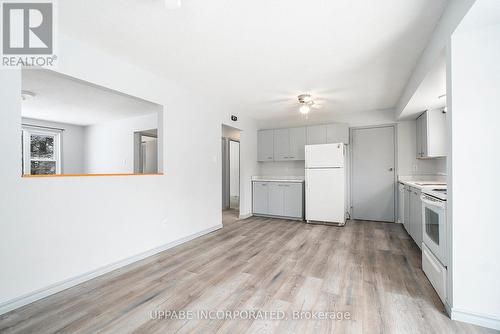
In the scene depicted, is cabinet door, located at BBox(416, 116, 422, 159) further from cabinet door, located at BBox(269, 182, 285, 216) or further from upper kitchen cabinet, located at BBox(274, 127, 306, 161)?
cabinet door, located at BBox(269, 182, 285, 216)

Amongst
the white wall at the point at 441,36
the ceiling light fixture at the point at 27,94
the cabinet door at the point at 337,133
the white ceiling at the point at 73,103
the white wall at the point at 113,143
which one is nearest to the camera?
the white wall at the point at 441,36

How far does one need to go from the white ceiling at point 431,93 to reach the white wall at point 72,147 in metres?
7.35

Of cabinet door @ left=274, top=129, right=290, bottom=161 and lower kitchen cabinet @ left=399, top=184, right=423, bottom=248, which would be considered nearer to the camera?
lower kitchen cabinet @ left=399, top=184, right=423, bottom=248

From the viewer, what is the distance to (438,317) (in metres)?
1.62

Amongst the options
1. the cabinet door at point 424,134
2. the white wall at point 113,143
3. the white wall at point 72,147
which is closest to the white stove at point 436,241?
the cabinet door at point 424,134

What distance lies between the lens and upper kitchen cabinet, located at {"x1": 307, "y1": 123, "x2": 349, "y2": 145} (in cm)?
474

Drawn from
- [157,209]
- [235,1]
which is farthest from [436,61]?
[157,209]

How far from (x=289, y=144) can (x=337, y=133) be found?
1088 mm

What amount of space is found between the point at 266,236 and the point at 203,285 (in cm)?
172

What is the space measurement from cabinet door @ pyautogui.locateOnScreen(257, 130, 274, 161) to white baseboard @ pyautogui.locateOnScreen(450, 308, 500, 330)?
4.20 metres

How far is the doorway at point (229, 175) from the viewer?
5420mm

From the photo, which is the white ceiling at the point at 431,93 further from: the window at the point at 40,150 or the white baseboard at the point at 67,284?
the window at the point at 40,150

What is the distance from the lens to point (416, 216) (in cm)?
296

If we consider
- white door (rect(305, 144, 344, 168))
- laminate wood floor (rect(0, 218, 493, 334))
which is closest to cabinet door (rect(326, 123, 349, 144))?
white door (rect(305, 144, 344, 168))
